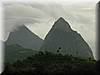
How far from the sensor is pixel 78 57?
4.69 metres

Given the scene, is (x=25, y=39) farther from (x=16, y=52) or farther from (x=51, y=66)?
(x=51, y=66)

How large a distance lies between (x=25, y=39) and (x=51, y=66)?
2.98 ft

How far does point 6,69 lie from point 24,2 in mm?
1353

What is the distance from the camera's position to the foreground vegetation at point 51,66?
4.38 meters

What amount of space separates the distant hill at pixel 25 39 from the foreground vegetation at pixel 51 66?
24cm

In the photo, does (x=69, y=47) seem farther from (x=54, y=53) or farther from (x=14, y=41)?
(x=14, y=41)

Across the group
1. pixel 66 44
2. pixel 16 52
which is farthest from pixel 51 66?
pixel 16 52

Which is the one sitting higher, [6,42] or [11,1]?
[11,1]

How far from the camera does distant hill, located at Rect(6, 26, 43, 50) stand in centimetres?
479

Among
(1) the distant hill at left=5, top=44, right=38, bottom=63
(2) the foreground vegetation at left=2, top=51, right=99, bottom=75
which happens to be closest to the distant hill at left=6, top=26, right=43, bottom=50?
(1) the distant hill at left=5, top=44, right=38, bottom=63

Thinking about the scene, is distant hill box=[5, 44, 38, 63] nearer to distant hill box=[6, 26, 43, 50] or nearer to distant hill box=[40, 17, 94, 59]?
distant hill box=[6, 26, 43, 50]

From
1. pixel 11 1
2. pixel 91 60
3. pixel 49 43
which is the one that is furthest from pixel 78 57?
pixel 11 1

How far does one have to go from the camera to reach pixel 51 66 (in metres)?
4.46

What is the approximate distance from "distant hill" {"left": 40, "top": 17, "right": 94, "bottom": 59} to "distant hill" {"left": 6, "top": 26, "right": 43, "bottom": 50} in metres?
0.15
